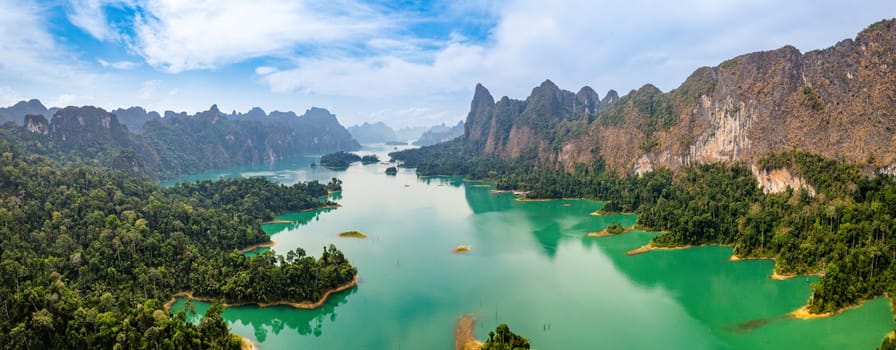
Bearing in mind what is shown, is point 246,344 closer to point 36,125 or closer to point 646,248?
point 646,248

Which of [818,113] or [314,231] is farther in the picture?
[314,231]

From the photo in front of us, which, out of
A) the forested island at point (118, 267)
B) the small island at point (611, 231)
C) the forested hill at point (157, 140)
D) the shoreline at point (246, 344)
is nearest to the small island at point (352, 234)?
the forested island at point (118, 267)

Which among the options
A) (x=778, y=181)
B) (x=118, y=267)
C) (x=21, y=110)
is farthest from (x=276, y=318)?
(x=21, y=110)

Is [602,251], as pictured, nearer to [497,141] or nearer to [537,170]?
[537,170]

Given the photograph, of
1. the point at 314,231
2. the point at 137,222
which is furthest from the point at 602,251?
the point at 137,222

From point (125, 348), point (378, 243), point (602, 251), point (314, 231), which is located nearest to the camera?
point (125, 348)

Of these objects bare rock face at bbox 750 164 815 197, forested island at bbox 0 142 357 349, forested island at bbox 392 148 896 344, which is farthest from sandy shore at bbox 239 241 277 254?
bare rock face at bbox 750 164 815 197

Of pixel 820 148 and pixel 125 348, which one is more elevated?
pixel 820 148

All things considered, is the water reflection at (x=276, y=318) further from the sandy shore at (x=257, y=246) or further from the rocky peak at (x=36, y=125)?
the rocky peak at (x=36, y=125)
